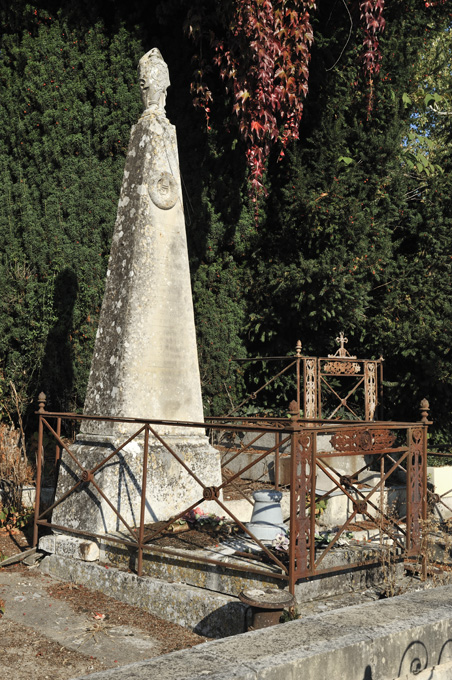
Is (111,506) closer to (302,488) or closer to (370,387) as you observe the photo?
(302,488)

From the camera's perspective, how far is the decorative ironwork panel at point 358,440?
4617 millimetres

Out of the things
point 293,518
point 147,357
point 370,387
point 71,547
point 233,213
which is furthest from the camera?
point 233,213

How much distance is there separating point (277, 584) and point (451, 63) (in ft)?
48.1

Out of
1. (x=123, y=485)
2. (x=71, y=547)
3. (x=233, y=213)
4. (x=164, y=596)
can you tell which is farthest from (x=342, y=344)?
(x=164, y=596)

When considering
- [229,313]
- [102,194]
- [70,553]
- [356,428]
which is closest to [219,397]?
[229,313]

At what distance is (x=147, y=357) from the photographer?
598 centimetres

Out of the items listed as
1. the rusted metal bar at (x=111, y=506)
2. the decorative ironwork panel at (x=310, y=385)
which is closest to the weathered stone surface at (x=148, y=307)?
the rusted metal bar at (x=111, y=506)

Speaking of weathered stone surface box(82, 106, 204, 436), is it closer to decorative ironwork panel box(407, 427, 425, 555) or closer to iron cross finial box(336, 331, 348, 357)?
decorative ironwork panel box(407, 427, 425, 555)

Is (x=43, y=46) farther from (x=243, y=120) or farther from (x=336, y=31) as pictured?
(x=336, y=31)

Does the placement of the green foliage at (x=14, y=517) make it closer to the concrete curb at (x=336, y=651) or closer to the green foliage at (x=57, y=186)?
the green foliage at (x=57, y=186)

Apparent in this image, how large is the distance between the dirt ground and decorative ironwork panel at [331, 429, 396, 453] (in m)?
1.52

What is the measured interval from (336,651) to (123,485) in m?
3.31

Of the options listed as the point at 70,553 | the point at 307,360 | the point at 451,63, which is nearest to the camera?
the point at 70,553

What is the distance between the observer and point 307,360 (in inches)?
389
